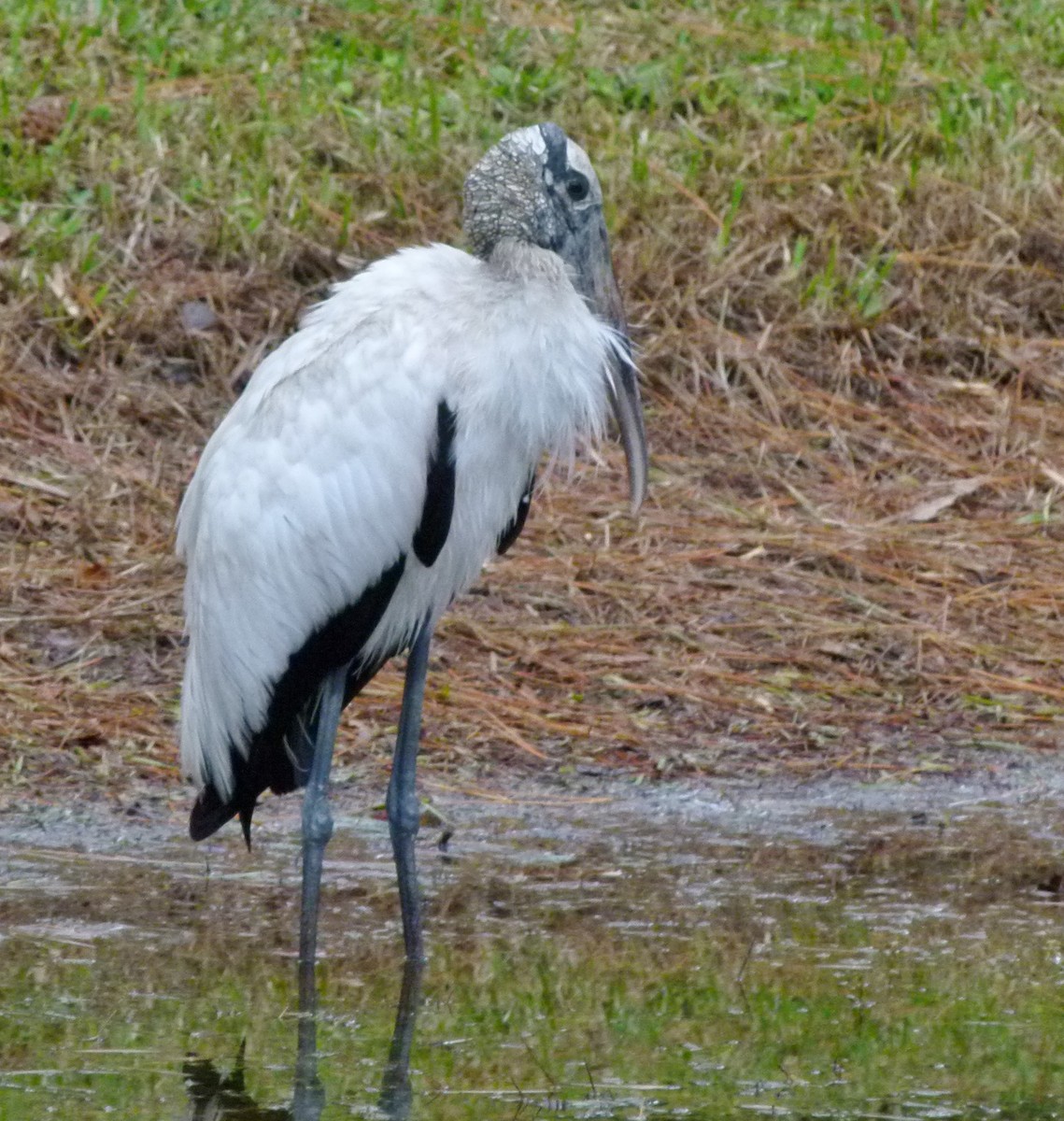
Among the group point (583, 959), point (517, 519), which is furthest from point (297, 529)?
point (583, 959)

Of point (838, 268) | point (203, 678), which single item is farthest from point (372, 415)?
point (838, 268)

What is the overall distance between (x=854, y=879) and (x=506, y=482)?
1139 millimetres

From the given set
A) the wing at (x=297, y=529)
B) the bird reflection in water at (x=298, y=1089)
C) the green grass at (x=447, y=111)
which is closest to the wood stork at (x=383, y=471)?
the wing at (x=297, y=529)

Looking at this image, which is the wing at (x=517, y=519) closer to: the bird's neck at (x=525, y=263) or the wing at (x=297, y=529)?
the wing at (x=297, y=529)

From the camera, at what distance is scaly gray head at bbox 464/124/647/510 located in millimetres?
4465

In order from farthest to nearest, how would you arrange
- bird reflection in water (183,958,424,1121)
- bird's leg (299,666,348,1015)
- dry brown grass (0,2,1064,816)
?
dry brown grass (0,2,1064,816)
bird's leg (299,666,348,1015)
bird reflection in water (183,958,424,1121)

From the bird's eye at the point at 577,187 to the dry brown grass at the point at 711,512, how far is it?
1.52 m

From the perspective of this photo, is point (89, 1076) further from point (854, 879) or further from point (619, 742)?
point (619, 742)

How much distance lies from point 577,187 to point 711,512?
2356 millimetres

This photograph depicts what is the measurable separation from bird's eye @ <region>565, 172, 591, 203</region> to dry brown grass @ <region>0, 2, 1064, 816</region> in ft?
5.00

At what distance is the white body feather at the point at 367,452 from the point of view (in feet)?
13.7

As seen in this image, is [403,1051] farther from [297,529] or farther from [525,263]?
[525,263]

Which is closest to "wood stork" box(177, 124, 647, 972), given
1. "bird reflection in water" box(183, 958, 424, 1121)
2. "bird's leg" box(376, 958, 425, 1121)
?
"bird's leg" box(376, 958, 425, 1121)

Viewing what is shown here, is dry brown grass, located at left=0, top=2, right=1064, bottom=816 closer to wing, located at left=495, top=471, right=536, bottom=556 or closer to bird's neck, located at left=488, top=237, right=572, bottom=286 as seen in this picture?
wing, located at left=495, top=471, right=536, bottom=556
